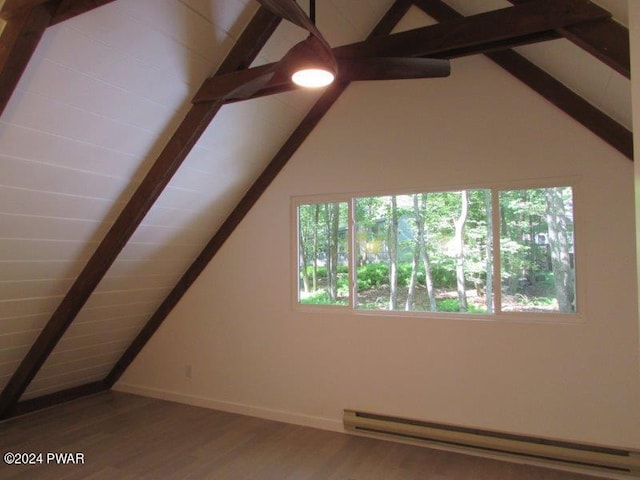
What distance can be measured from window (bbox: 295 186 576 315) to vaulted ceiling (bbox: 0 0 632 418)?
64cm

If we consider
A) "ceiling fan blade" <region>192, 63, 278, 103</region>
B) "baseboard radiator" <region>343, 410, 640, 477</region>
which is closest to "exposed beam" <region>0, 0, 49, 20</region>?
"ceiling fan blade" <region>192, 63, 278, 103</region>

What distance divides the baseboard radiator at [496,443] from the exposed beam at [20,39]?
120 inches

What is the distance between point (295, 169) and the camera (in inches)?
145

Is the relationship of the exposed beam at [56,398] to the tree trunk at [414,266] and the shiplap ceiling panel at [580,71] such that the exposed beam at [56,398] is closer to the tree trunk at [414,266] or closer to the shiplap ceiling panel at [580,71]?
the tree trunk at [414,266]

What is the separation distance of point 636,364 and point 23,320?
424 centimetres

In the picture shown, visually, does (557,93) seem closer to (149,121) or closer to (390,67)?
(390,67)

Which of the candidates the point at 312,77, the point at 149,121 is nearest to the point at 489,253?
the point at 312,77

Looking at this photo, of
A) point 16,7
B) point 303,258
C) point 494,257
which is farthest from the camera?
point 303,258

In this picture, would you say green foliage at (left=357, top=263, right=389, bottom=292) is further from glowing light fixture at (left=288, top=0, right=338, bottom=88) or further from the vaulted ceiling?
glowing light fixture at (left=288, top=0, right=338, bottom=88)

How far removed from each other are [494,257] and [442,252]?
0.37m

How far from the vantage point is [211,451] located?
311 centimetres

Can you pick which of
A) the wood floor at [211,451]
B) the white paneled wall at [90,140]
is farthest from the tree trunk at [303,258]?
the wood floor at [211,451]

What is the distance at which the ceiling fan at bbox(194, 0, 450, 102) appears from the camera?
149 cm

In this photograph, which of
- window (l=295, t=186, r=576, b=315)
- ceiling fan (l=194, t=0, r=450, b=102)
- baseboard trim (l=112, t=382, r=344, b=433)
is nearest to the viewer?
ceiling fan (l=194, t=0, r=450, b=102)
